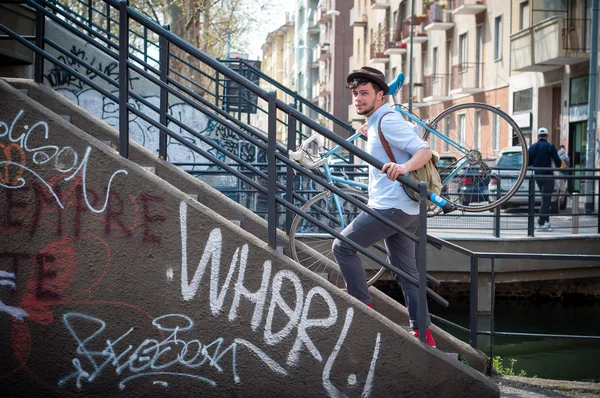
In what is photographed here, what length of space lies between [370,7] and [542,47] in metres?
31.7

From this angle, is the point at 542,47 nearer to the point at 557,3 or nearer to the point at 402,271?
the point at 557,3

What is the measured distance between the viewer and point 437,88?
44.3 m

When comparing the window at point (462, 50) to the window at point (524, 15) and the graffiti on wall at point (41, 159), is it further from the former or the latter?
the graffiti on wall at point (41, 159)

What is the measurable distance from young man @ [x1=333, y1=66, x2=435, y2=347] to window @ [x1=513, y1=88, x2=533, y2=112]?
28776mm

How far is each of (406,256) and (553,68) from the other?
89.2 ft

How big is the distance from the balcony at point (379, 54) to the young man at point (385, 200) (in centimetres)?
5062

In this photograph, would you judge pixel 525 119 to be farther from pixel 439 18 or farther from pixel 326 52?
pixel 326 52

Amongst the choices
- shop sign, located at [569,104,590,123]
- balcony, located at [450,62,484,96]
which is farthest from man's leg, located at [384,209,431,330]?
balcony, located at [450,62,484,96]

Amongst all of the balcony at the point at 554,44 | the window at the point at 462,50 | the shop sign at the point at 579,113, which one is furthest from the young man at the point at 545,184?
the window at the point at 462,50

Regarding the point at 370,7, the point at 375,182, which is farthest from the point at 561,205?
the point at 370,7

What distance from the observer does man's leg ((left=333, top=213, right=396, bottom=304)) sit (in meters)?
5.46

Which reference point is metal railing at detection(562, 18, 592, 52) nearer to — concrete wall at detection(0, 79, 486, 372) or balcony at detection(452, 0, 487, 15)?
balcony at detection(452, 0, 487, 15)

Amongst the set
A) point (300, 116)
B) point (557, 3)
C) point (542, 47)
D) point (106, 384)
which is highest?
point (557, 3)

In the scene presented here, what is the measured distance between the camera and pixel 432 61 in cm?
4678
